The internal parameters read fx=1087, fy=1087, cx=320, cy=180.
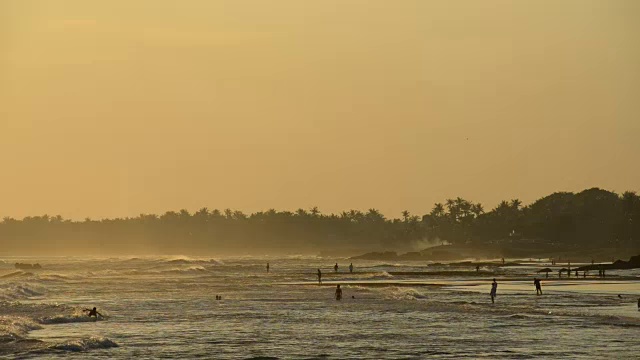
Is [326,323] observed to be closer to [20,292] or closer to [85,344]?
[85,344]

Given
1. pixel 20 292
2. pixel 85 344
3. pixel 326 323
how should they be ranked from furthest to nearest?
pixel 20 292
pixel 326 323
pixel 85 344

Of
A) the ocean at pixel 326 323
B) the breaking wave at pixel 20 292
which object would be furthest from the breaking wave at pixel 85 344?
the breaking wave at pixel 20 292

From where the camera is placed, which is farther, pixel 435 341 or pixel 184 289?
pixel 184 289

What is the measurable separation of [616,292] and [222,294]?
30.6 metres

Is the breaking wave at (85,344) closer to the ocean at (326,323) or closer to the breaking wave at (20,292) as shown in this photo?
the ocean at (326,323)

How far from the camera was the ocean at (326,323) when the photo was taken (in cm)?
4528

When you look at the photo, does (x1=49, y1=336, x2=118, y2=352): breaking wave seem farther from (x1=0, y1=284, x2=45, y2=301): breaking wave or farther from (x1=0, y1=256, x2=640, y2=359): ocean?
(x1=0, y1=284, x2=45, y2=301): breaking wave

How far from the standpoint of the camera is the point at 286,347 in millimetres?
46875

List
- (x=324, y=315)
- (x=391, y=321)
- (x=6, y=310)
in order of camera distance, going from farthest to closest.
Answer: (x=6, y=310) < (x=324, y=315) < (x=391, y=321)

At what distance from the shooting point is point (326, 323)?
2292 inches

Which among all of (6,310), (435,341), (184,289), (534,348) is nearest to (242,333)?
(435,341)

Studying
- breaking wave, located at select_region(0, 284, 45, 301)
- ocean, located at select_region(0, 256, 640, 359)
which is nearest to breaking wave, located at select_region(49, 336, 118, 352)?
ocean, located at select_region(0, 256, 640, 359)

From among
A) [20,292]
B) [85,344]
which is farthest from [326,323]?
[20,292]

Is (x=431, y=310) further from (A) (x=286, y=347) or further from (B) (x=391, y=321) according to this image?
(A) (x=286, y=347)
